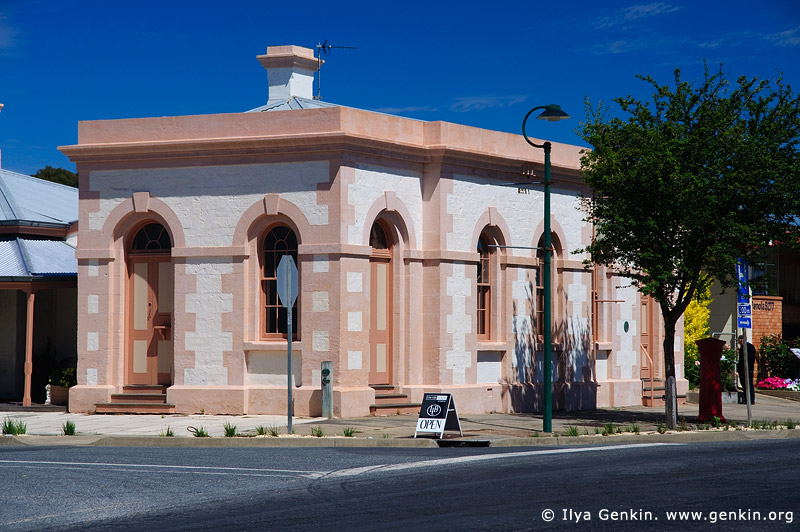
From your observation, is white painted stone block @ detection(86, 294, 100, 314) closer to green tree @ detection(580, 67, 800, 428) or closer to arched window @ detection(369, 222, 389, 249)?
arched window @ detection(369, 222, 389, 249)

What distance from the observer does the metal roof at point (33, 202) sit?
1041 inches

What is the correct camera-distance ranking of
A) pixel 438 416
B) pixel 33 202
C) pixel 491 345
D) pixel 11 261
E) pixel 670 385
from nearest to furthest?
pixel 438 416 < pixel 670 385 < pixel 491 345 < pixel 11 261 < pixel 33 202

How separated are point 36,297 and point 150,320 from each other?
5.17 metres

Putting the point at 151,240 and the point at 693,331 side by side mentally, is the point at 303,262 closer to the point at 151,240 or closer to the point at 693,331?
the point at 151,240

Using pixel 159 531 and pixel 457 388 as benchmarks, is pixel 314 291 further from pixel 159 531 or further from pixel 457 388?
pixel 159 531

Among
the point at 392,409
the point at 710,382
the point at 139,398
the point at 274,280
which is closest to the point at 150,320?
the point at 139,398

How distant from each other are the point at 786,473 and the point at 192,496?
6471 mm

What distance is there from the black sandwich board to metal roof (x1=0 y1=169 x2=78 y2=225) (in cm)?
1260

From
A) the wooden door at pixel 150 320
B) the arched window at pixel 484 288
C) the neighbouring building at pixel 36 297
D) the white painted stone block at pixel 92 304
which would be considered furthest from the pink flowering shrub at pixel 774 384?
the white painted stone block at pixel 92 304

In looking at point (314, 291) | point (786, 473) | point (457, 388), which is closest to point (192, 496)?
point (786, 473)

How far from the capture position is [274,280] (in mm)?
21625

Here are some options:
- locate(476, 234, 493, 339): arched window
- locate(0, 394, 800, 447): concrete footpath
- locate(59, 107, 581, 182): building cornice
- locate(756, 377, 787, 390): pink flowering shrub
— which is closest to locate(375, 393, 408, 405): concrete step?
locate(0, 394, 800, 447): concrete footpath

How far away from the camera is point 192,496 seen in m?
10.7

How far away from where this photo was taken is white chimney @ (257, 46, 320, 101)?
26.5 meters
